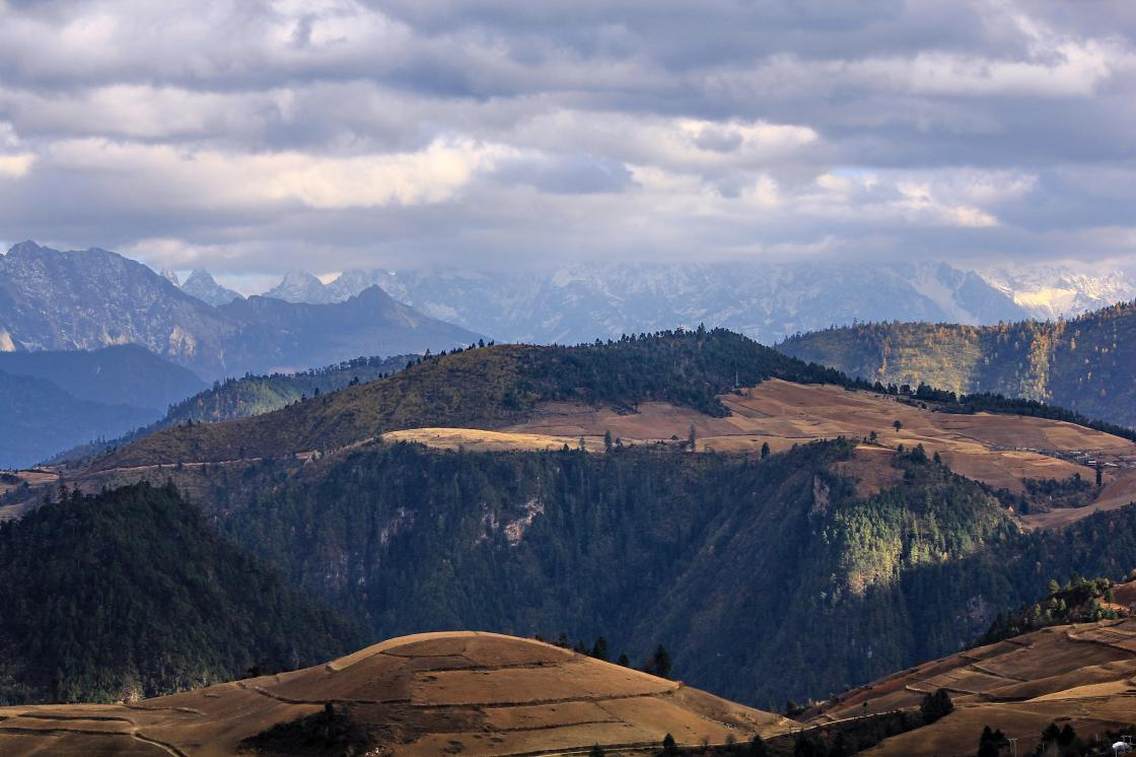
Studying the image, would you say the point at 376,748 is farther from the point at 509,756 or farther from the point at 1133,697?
the point at 1133,697

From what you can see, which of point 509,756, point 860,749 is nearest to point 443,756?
point 509,756

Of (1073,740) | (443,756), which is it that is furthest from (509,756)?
(1073,740)

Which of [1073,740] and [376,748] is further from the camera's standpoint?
[376,748]

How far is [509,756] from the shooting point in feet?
655

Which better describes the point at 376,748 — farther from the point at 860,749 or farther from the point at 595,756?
the point at 860,749

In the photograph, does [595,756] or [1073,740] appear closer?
[1073,740]

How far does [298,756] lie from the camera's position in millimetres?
199125

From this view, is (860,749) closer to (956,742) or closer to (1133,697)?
(956,742)

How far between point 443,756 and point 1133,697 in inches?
2779

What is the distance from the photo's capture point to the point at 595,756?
7840 inches

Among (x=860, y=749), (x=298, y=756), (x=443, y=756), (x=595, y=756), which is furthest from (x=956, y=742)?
(x=298, y=756)

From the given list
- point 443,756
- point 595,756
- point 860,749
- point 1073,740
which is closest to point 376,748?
point 443,756

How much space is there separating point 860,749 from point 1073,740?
2757 centimetres

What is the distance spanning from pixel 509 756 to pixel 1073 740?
187 ft
